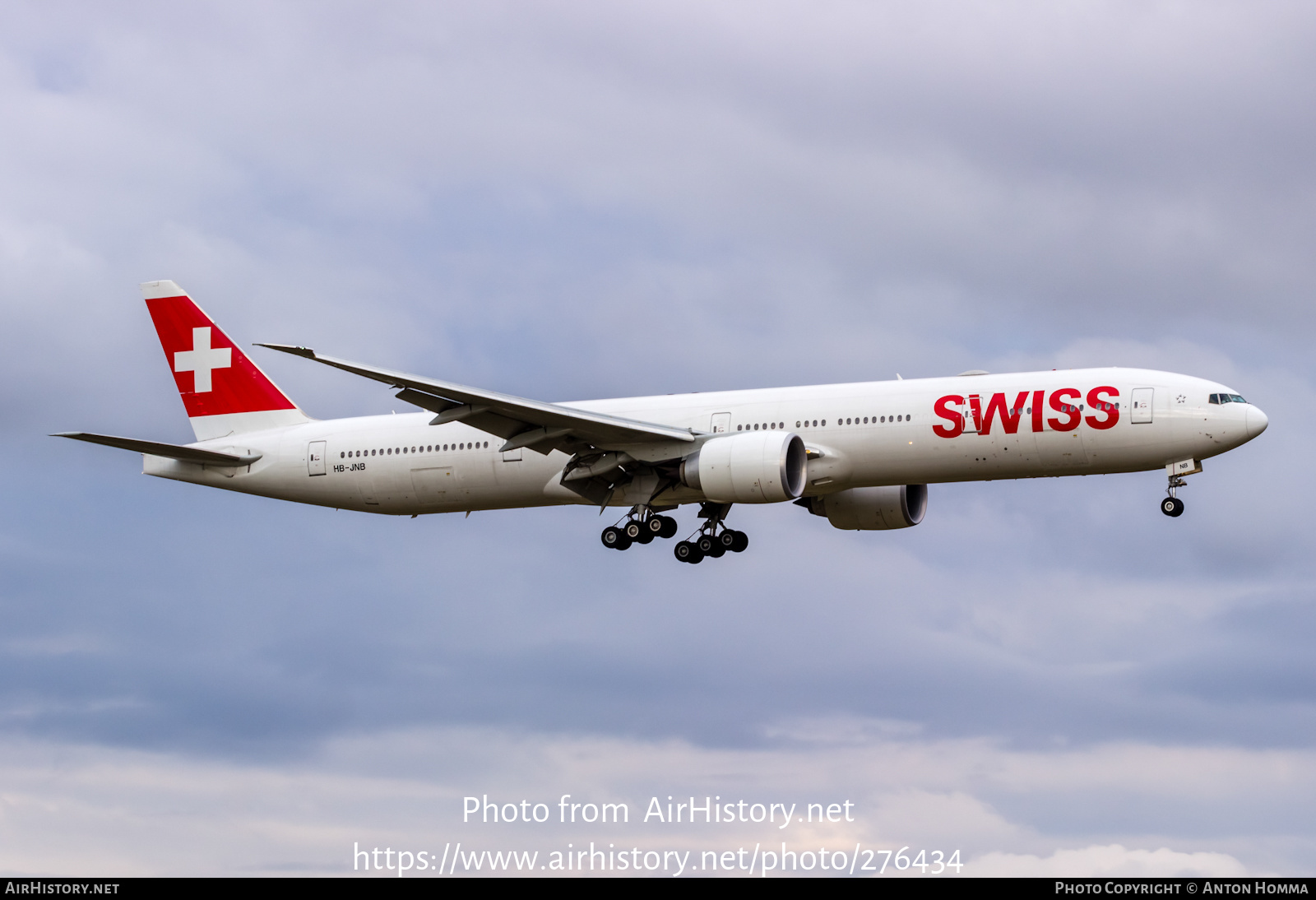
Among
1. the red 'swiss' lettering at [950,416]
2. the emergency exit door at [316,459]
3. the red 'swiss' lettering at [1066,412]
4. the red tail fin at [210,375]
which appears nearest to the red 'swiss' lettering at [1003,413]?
the red 'swiss' lettering at [950,416]

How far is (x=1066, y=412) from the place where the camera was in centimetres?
4278

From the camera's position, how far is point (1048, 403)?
42938 mm

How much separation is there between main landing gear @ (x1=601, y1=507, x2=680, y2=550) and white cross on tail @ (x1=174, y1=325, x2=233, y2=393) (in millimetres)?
15265

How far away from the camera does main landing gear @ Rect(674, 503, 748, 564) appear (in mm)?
48469

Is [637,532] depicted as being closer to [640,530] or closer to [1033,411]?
[640,530]

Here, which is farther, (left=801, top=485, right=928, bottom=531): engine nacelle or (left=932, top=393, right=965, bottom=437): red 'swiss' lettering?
(left=801, top=485, right=928, bottom=531): engine nacelle

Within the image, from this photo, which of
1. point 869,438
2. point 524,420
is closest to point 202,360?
point 524,420

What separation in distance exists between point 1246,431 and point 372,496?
81.4ft

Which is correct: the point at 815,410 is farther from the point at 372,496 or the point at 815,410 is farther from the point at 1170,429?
the point at 372,496

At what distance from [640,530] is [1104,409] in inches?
514

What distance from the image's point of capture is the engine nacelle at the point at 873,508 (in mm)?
50750

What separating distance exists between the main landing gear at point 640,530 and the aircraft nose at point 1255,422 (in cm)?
1551

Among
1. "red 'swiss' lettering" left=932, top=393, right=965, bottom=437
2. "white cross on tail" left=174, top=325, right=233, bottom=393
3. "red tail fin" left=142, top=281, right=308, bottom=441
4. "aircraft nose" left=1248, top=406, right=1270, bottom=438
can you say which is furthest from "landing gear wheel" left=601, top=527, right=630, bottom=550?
"aircraft nose" left=1248, top=406, right=1270, bottom=438

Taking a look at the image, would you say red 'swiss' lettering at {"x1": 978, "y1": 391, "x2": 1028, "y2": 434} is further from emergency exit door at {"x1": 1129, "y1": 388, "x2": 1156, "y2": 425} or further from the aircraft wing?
the aircraft wing
